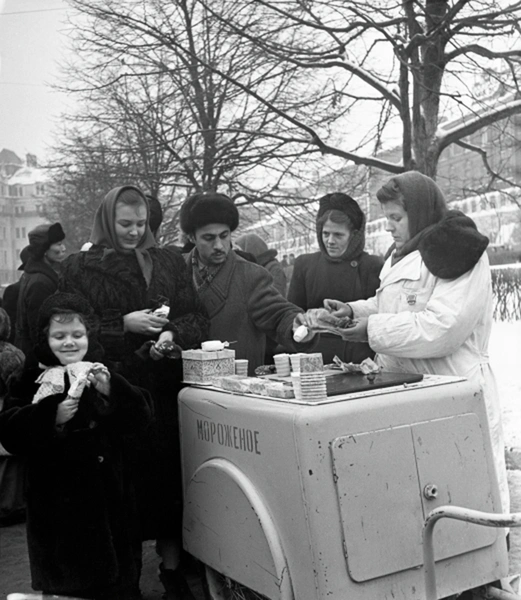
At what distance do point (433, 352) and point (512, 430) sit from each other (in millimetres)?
3525

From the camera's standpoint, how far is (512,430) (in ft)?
19.8

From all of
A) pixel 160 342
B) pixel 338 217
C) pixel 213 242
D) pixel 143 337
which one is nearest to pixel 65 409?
pixel 160 342

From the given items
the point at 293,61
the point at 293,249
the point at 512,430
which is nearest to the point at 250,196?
the point at 293,249

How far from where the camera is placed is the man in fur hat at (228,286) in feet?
11.2

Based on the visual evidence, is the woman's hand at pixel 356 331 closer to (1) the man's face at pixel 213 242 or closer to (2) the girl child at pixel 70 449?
(1) the man's face at pixel 213 242

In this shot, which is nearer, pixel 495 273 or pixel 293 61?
pixel 293 61

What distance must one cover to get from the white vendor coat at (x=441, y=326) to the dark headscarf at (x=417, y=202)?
0.09 metres

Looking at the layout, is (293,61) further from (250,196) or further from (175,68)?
(250,196)

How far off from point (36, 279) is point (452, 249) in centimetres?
313

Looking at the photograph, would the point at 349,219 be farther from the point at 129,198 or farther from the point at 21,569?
the point at 21,569

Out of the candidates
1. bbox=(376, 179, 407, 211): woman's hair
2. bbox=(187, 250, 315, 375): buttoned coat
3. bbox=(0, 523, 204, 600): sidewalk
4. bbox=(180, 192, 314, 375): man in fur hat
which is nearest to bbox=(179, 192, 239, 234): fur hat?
bbox=(180, 192, 314, 375): man in fur hat

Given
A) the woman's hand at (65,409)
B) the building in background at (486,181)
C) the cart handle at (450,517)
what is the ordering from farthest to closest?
the building in background at (486,181), the woman's hand at (65,409), the cart handle at (450,517)

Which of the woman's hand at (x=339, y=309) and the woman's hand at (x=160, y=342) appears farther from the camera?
the woman's hand at (x=339, y=309)

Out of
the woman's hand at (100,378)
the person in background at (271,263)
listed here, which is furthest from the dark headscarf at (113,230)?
the person in background at (271,263)
